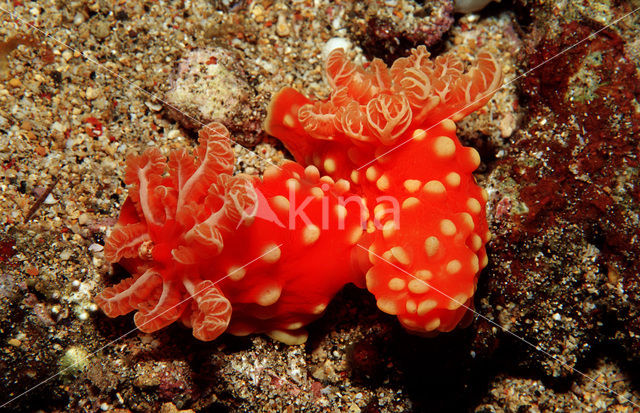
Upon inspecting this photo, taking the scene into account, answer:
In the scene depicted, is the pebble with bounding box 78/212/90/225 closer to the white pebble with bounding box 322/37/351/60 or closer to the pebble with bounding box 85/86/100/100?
the pebble with bounding box 85/86/100/100

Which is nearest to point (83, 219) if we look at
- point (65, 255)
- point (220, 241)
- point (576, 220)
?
point (65, 255)

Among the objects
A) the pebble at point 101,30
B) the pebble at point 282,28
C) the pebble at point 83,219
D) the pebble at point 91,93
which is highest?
the pebble at point 101,30

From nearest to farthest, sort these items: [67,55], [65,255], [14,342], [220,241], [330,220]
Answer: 1. [220,241]
2. [14,342]
3. [330,220]
4. [65,255]
5. [67,55]

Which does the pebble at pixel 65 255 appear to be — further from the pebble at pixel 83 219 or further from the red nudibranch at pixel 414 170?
the red nudibranch at pixel 414 170

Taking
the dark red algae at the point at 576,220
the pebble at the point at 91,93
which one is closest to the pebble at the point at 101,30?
the pebble at the point at 91,93

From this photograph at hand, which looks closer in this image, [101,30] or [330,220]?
[330,220]

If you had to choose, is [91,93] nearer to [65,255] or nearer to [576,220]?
[65,255]

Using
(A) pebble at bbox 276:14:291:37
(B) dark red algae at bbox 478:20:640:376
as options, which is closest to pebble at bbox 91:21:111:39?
(A) pebble at bbox 276:14:291:37

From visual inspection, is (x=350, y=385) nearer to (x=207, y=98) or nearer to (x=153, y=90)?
(x=207, y=98)
